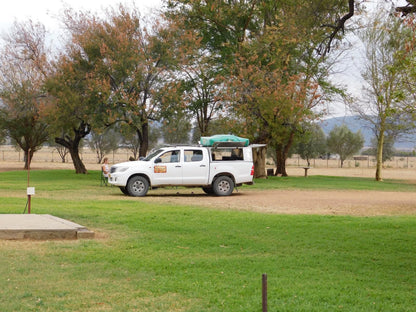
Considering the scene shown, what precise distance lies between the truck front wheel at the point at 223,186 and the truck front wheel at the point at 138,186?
2.82 meters

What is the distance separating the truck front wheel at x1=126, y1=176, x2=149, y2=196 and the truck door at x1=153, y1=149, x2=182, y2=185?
0.42m

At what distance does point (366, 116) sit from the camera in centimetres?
4034

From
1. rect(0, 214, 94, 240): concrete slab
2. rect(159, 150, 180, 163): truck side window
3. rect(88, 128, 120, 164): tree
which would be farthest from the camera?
rect(88, 128, 120, 164): tree

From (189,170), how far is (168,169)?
2.77 feet

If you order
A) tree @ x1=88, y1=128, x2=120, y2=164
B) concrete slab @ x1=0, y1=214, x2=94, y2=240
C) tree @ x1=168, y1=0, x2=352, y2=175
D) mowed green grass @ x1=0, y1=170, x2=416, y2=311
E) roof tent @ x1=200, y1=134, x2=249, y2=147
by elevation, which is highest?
tree @ x1=168, y1=0, x2=352, y2=175

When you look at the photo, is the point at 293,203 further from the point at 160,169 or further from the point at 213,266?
the point at 213,266

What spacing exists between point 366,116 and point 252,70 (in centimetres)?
966

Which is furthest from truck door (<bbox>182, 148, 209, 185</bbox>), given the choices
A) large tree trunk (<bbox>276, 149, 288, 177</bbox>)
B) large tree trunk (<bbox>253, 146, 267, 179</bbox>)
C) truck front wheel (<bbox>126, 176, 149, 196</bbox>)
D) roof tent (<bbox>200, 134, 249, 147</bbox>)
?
large tree trunk (<bbox>276, 149, 288, 177</bbox>)

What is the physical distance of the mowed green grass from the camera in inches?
278

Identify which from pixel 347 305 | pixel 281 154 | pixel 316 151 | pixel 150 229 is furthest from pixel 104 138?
pixel 347 305

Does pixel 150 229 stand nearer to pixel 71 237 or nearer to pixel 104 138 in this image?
pixel 71 237

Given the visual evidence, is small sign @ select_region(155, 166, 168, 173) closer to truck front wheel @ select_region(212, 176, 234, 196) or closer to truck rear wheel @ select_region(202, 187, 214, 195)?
truck front wheel @ select_region(212, 176, 234, 196)

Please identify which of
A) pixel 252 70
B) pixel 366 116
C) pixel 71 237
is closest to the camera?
pixel 71 237

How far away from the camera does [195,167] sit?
2319 cm
